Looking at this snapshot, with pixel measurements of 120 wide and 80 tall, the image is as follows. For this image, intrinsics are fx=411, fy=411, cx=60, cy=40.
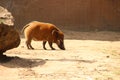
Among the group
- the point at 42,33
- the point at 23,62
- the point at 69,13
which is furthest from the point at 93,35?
the point at 23,62

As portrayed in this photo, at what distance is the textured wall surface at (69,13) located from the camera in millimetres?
20500

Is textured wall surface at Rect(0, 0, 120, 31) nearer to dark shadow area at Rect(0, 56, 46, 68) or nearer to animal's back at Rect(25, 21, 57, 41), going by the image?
animal's back at Rect(25, 21, 57, 41)

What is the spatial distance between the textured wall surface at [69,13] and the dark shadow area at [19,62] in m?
9.86

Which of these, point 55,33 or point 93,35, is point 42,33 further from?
point 93,35

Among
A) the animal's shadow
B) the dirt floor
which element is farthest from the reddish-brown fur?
the animal's shadow

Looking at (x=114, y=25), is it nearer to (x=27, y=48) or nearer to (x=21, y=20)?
(x=21, y=20)

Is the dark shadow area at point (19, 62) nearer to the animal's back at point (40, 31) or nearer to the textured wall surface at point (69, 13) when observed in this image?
the animal's back at point (40, 31)

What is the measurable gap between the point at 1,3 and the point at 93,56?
32.2 ft

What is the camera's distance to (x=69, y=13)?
20.7 metres

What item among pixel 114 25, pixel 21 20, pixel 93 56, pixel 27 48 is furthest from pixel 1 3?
pixel 93 56


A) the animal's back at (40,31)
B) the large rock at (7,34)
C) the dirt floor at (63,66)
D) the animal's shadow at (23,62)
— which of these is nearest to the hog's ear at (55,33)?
the animal's back at (40,31)

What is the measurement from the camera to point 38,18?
67.3ft

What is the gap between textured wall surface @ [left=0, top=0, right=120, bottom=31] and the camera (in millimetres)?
20500

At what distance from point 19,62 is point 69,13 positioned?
422 inches
